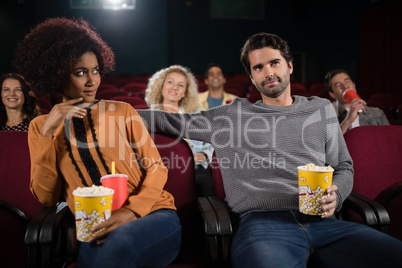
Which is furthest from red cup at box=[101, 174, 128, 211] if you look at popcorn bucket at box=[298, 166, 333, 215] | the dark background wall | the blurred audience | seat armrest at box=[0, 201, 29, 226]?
the dark background wall

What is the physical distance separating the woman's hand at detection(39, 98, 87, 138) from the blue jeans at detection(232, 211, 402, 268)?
74 cm

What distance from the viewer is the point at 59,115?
119 centimetres

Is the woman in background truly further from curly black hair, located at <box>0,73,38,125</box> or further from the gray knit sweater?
the gray knit sweater

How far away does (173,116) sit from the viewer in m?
1.49

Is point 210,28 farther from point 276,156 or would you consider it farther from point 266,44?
point 276,156

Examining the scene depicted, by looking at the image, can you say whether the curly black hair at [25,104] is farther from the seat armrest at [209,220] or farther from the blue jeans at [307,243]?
the blue jeans at [307,243]

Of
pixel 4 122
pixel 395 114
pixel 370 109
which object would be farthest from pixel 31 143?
pixel 395 114

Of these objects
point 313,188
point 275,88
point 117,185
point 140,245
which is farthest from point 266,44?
point 140,245

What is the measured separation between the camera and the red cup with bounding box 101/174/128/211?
1058mm

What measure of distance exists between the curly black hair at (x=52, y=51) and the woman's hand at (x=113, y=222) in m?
0.54

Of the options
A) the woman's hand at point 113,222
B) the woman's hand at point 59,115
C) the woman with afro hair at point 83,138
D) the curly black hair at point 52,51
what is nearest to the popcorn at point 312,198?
the woman with afro hair at point 83,138

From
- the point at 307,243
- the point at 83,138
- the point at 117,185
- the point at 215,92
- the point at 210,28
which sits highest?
the point at 210,28

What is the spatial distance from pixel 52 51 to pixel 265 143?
933 mm

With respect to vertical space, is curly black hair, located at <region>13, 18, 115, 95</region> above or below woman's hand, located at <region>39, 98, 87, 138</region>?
above
